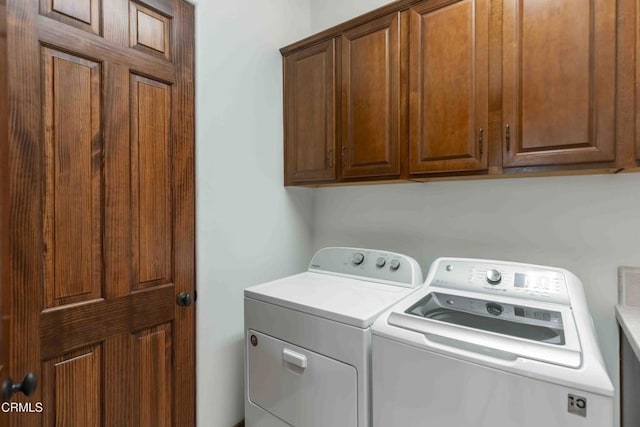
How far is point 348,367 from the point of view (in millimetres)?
1163

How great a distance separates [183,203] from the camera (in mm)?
1473

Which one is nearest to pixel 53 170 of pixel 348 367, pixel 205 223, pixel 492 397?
pixel 205 223

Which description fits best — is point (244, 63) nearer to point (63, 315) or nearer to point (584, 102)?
point (63, 315)

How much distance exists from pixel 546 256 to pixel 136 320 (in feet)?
6.08

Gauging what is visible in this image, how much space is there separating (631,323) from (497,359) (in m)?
0.70

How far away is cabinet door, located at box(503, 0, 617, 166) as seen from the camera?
112cm

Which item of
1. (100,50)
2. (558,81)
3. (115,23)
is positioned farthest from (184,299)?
(558,81)

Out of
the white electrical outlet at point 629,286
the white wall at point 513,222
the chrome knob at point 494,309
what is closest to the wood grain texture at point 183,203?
the white wall at point 513,222

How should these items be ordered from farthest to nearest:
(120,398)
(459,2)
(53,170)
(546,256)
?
1. (546,256)
2. (459,2)
3. (120,398)
4. (53,170)

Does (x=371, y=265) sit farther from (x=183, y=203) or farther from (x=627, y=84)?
(x=627, y=84)

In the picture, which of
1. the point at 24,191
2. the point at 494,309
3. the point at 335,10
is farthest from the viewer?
the point at 335,10

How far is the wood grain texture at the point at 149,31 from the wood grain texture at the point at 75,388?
47.7 inches

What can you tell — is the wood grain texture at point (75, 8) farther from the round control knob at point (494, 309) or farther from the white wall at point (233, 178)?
the round control knob at point (494, 309)

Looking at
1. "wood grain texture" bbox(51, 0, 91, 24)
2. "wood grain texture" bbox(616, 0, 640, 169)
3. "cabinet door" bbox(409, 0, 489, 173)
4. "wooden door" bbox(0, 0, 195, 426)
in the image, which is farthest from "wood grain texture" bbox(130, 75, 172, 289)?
"wood grain texture" bbox(616, 0, 640, 169)
